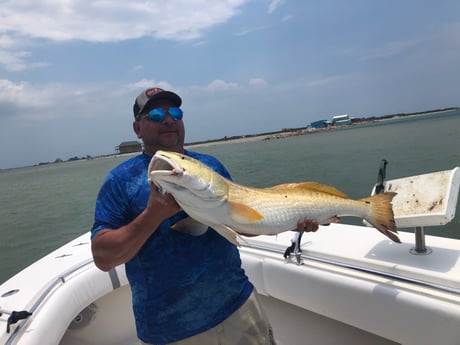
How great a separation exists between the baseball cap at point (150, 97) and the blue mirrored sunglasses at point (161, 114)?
0.08 meters

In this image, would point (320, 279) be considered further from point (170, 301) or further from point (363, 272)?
point (170, 301)

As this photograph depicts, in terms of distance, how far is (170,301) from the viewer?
80.8 inches

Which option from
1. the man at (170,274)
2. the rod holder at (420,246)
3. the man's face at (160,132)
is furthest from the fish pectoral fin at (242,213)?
the rod holder at (420,246)

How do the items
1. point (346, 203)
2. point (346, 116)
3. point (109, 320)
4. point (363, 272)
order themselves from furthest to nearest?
1. point (346, 116)
2. point (109, 320)
3. point (363, 272)
4. point (346, 203)

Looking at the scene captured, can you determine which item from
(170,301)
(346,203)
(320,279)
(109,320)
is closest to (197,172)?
(170,301)

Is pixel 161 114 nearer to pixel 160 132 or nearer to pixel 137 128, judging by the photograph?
pixel 160 132

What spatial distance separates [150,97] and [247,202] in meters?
0.97

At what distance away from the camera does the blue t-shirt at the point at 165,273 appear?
6.72 feet

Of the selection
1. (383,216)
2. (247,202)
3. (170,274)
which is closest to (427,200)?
(383,216)

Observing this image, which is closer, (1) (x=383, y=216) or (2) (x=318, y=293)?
(1) (x=383, y=216)

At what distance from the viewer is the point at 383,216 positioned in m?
2.49

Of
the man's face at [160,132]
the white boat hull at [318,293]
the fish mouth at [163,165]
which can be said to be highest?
the man's face at [160,132]

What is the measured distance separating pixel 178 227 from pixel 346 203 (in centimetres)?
122

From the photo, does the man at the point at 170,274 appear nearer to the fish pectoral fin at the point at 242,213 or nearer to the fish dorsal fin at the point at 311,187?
the fish pectoral fin at the point at 242,213
